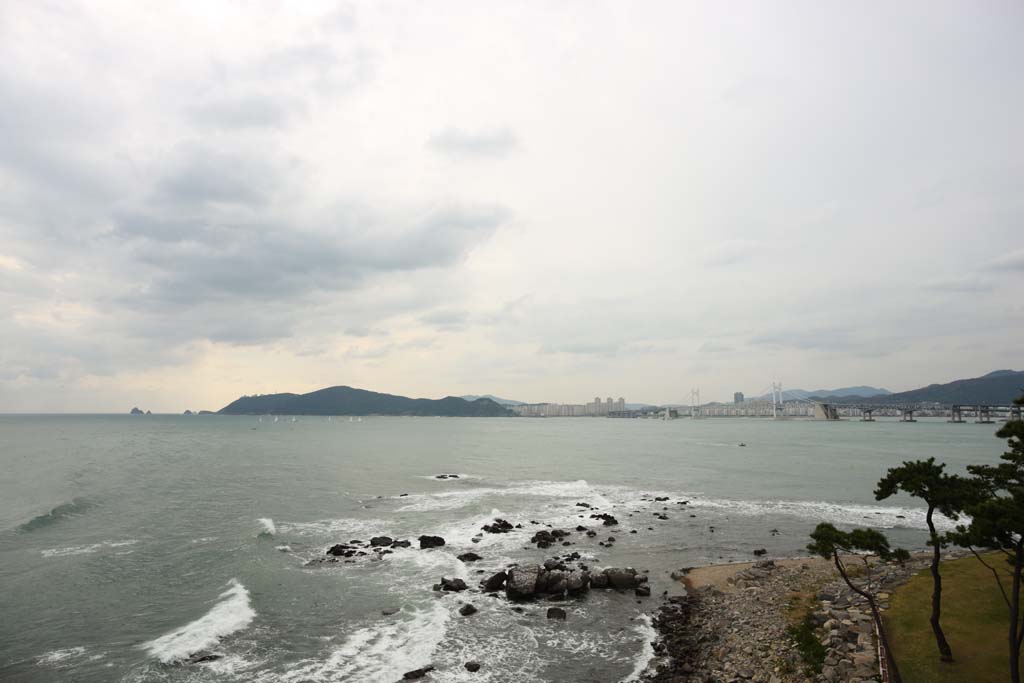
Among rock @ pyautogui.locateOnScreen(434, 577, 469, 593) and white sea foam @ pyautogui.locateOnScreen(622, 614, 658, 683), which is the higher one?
rock @ pyautogui.locateOnScreen(434, 577, 469, 593)

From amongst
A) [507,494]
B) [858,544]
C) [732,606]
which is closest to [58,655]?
[732,606]

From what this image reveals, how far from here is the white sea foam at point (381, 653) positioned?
20.7m

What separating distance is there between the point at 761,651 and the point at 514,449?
105m

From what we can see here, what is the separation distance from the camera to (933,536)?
58.1 feet

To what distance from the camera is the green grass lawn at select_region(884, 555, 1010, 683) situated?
58.0 feet

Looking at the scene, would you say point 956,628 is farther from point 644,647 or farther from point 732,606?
point 644,647

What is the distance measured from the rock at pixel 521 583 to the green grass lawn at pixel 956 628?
52.0 ft

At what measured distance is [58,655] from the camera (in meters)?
22.1

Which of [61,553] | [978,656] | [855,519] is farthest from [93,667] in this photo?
[855,519]

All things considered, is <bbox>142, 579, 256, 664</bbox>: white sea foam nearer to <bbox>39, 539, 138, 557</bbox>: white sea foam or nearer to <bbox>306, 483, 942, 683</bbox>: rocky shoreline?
<bbox>306, 483, 942, 683</bbox>: rocky shoreline

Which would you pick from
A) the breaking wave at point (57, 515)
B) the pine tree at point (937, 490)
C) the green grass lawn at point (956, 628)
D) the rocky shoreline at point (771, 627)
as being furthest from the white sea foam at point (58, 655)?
the green grass lawn at point (956, 628)

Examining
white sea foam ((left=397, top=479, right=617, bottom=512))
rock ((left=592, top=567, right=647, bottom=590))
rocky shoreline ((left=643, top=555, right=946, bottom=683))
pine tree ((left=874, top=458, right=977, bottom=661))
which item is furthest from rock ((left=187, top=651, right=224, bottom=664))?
white sea foam ((left=397, top=479, right=617, bottom=512))

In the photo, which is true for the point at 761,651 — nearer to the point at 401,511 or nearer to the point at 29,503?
the point at 401,511

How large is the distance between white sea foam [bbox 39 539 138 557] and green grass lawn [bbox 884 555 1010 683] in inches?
1825
